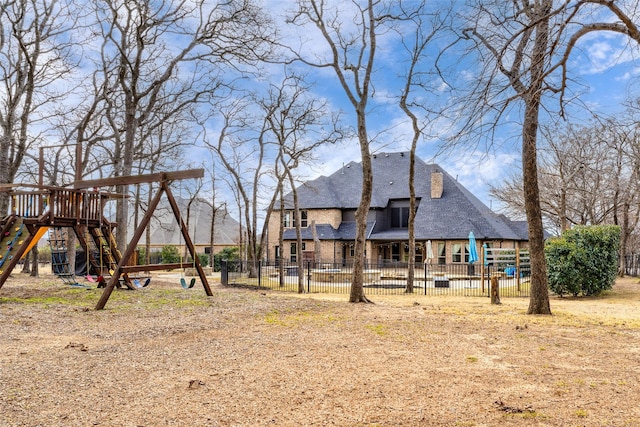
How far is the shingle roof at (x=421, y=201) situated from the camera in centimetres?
3991

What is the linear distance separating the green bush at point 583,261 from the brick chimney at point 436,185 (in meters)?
24.5

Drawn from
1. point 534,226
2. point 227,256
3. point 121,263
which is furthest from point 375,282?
point 227,256

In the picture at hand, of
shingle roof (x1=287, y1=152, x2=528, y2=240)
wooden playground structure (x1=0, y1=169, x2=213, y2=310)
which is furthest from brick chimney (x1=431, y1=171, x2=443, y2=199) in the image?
wooden playground structure (x1=0, y1=169, x2=213, y2=310)

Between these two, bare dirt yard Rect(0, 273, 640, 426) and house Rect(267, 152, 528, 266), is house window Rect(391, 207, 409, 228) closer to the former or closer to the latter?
house Rect(267, 152, 528, 266)

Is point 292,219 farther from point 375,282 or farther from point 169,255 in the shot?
point 375,282

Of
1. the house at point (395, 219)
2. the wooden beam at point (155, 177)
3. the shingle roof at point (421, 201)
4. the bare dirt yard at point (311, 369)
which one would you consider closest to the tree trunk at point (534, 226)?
the bare dirt yard at point (311, 369)

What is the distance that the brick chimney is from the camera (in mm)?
44000

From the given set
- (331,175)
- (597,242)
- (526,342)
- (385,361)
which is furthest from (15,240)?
(331,175)

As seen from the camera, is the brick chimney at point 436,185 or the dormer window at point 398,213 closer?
the brick chimney at point 436,185

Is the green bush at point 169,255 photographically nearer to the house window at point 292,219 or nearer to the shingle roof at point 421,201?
the house window at point 292,219

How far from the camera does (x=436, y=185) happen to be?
1737 inches

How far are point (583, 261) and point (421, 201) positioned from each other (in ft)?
84.7

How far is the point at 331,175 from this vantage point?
2008 inches

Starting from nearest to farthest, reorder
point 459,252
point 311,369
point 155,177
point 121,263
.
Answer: point 311,369
point 121,263
point 155,177
point 459,252
